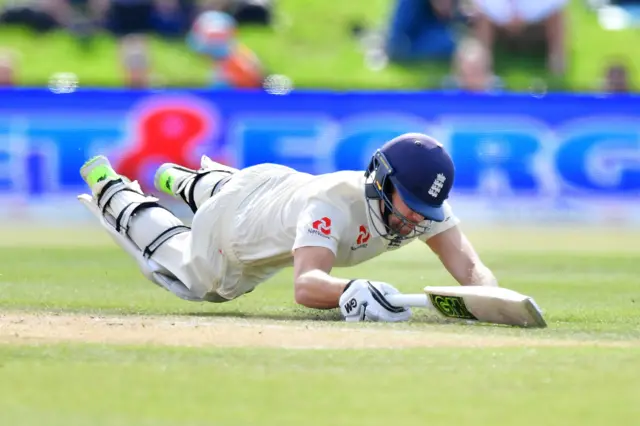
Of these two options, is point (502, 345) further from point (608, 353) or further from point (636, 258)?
point (636, 258)

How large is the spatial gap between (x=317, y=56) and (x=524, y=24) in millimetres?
4194

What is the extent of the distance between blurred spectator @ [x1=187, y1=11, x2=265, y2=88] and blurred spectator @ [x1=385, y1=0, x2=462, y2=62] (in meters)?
2.76

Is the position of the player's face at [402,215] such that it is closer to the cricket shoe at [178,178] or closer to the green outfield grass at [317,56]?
the cricket shoe at [178,178]

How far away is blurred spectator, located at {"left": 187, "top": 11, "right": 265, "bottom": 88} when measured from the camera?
24906 millimetres

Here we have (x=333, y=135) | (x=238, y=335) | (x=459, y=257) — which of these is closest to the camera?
(x=238, y=335)

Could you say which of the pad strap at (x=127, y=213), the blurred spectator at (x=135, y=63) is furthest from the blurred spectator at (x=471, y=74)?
the pad strap at (x=127, y=213)

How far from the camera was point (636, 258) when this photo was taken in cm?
1533

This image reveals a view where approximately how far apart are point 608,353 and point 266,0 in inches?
836

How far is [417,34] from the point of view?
2575cm

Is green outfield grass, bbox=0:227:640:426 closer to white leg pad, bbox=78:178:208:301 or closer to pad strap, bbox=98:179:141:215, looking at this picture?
white leg pad, bbox=78:178:208:301

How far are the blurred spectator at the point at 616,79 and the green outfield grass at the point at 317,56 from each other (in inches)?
17.8

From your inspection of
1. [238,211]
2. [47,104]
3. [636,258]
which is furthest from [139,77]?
[238,211]

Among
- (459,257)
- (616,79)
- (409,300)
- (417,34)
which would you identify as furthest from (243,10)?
(409,300)

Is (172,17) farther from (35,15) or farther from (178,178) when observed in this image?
(178,178)
